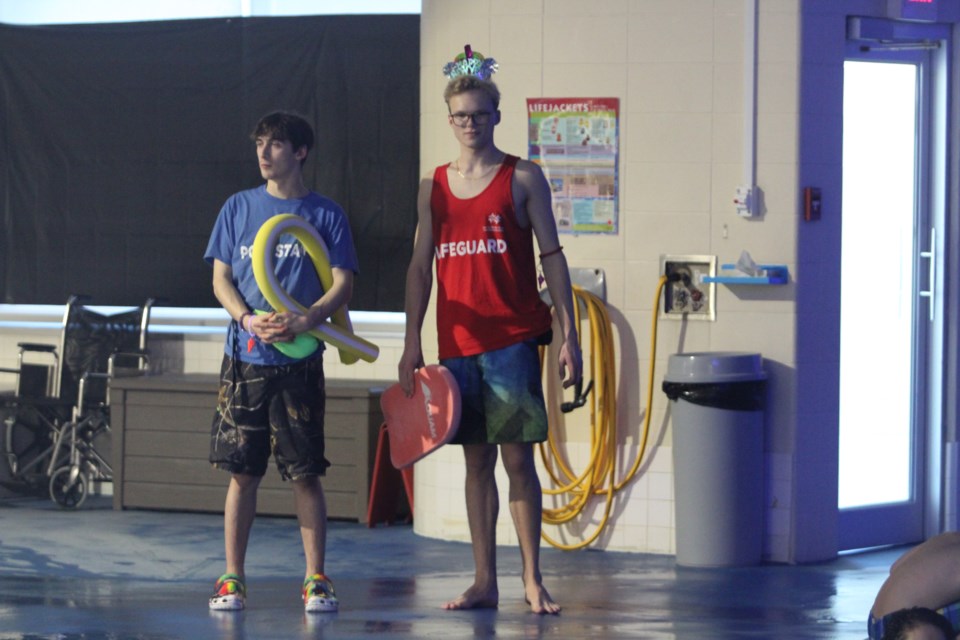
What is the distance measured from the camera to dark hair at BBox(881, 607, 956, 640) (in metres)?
2.85

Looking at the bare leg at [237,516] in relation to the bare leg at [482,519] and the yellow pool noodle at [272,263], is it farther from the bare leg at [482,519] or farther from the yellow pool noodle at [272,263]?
the bare leg at [482,519]

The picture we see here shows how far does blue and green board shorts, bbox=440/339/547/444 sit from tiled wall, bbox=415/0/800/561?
5.73 feet

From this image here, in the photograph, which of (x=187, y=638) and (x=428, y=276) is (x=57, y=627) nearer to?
(x=187, y=638)

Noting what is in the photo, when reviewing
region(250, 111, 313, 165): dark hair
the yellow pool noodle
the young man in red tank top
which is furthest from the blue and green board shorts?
region(250, 111, 313, 165): dark hair

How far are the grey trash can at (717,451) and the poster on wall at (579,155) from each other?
689 mm

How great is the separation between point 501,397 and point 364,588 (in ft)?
3.96

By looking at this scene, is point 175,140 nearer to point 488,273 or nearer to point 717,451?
point 717,451

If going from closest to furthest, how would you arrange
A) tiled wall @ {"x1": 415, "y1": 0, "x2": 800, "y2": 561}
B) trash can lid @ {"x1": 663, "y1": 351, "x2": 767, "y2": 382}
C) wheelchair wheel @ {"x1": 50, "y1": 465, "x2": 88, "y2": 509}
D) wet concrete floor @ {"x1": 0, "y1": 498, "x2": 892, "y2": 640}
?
wet concrete floor @ {"x1": 0, "y1": 498, "x2": 892, "y2": 640}, trash can lid @ {"x1": 663, "y1": 351, "x2": 767, "y2": 382}, tiled wall @ {"x1": 415, "y1": 0, "x2": 800, "y2": 561}, wheelchair wheel @ {"x1": 50, "y1": 465, "x2": 88, "y2": 509}

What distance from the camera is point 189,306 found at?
307 inches

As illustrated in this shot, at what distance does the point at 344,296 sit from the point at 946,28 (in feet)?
10.4

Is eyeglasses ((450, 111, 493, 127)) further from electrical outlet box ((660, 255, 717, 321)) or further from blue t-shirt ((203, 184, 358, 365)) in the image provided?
electrical outlet box ((660, 255, 717, 321))

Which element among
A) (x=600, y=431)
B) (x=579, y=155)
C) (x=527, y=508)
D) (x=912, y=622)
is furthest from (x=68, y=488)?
(x=912, y=622)

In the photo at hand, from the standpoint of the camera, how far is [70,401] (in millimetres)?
7508

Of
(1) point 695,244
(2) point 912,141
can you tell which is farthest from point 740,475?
(2) point 912,141
